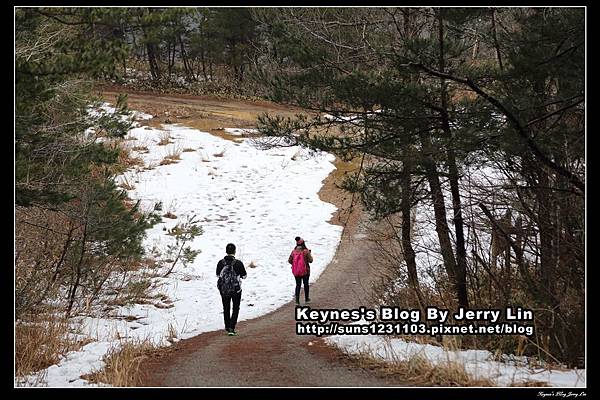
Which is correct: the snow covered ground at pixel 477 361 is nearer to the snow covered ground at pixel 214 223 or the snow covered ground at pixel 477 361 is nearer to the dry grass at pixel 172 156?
the snow covered ground at pixel 214 223

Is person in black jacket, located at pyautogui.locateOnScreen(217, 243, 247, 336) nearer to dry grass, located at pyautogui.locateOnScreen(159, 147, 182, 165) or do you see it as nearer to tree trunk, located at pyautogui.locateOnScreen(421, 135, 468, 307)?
tree trunk, located at pyautogui.locateOnScreen(421, 135, 468, 307)

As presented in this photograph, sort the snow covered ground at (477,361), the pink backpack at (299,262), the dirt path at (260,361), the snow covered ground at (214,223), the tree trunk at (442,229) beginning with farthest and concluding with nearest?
the pink backpack at (299,262)
the snow covered ground at (214,223)
the tree trunk at (442,229)
the dirt path at (260,361)
the snow covered ground at (477,361)

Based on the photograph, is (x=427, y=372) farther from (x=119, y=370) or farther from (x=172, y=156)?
(x=172, y=156)

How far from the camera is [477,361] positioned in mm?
5426

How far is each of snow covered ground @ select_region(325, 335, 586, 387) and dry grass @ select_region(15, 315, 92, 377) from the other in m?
3.72

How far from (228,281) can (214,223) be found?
28.3 feet

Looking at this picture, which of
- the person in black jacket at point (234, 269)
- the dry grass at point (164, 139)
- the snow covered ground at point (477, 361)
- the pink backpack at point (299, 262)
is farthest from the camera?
the dry grass at point (164, 139)

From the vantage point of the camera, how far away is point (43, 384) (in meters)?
5.51

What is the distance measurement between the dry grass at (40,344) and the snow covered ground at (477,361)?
3718 mm

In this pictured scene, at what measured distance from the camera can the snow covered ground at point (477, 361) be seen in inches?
192

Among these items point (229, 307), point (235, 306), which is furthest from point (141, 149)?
point (235, 306)

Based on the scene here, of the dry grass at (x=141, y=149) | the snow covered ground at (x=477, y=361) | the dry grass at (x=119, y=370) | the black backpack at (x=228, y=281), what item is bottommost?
the dry grass at (x=119, y=370)

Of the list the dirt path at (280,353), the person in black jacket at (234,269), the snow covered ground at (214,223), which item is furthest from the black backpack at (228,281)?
the snow covered ground at (214,223)

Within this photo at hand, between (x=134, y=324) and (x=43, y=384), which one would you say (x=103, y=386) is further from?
(x=134, y=324)
